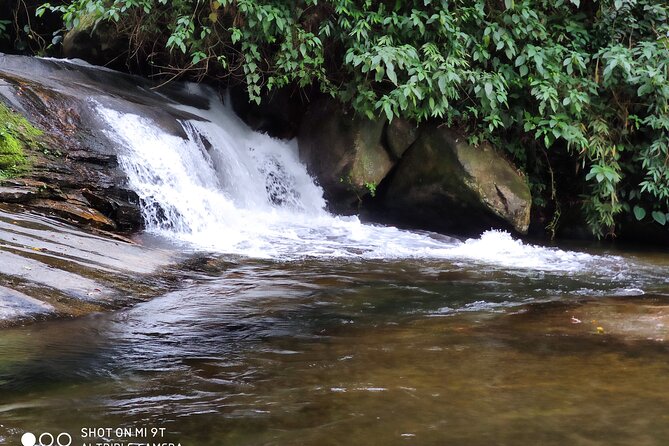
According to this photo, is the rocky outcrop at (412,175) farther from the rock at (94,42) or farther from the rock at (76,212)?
the rock at (76,212)

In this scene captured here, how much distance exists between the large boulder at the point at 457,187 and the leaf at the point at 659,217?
156cm

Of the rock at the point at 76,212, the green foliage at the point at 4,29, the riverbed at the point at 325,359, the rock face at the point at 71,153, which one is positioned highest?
the green foliage at the point at 4,29

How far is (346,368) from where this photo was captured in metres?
3.04

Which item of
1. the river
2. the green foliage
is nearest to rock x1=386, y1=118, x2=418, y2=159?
the river

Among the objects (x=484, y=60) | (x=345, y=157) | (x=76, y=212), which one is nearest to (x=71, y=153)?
(x=76, y=212)

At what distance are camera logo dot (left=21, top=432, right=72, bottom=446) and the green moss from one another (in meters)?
3.97

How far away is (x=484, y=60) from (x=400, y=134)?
55.2 inches

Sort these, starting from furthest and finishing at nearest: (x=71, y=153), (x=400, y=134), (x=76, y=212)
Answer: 1. (x=400, y=134)
2. (x=71, y=153)
3. (x=76, y=212)

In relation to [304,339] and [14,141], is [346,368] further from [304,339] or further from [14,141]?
[14,141]

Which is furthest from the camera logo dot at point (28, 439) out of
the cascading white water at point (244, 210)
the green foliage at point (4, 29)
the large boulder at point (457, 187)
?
the green foliage at point (4, 29)

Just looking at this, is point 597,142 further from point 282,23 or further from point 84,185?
point 84,185

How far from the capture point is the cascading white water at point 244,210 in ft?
21.3

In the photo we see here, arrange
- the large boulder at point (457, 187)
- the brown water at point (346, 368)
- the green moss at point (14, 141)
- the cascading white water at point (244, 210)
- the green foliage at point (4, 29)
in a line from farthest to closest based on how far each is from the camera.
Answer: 1. the green foliage at point (4, 29)
2. the large boulder at point (457, 187)
3. the cascading white water at point (244, 210)
4. the green moss at point (14, 141)
5. the brown water at point (346, 368)

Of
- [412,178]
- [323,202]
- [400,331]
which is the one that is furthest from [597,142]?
[400,331]
